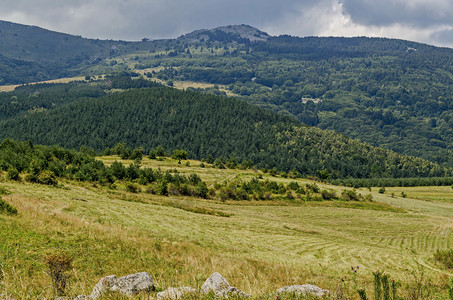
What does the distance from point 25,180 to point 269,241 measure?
4082cm

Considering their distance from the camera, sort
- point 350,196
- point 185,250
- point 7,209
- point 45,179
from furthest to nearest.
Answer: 1. point 350,196
2. point 45,179
3. point 7,209
4. point 185,250

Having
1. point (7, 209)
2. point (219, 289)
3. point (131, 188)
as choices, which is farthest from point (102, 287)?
point (131, 188)

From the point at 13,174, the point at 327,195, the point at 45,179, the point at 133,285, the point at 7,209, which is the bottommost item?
the point at 327,195

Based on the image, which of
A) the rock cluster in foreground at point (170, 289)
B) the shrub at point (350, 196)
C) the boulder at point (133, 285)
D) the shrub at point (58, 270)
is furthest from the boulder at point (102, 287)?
the shrub at point (350, 196)

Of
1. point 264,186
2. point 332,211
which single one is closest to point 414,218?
point 332,211

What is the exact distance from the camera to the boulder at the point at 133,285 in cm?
1032

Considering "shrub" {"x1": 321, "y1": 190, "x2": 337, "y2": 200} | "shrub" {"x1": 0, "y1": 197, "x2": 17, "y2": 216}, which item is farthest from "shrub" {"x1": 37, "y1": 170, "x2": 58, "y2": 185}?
"shrub" {"x1": 321, "y1": 190, "x2": 337, "y2": 200}

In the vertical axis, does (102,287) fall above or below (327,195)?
above

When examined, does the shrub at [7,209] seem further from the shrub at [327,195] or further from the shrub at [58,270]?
the shrub at [327,195]

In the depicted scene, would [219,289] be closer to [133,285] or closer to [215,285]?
[215,285]

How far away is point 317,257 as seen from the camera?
31.5 metres

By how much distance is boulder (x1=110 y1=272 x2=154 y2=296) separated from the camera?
33.9 feet

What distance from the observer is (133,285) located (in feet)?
35.8

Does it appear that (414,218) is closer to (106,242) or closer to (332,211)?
(332,211)
